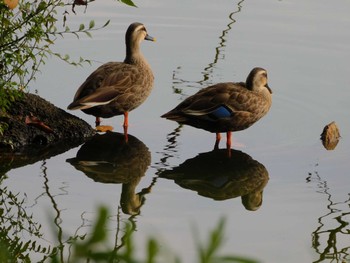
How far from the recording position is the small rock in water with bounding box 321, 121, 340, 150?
8.35 metres

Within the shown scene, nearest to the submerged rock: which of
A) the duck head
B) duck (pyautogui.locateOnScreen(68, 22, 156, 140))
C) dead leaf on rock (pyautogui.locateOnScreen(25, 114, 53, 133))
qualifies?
dead leaf on rock (pyautogui.locateOnScreen(25, 114, 53, 133))

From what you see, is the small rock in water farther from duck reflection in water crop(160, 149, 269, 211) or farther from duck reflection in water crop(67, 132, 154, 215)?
duck reflection in water crop(67, 132, 154, 215)

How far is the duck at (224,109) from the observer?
27.8 feet

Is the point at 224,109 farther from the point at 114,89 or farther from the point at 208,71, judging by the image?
the point at 208,71

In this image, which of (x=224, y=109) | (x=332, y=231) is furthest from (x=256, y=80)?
(x=332, y=231)

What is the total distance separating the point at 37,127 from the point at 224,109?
1857 millimetres

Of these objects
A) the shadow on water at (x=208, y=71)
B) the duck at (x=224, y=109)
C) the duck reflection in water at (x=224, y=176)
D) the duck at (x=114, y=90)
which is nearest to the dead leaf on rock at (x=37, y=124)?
the duck at (x=114, y=90)

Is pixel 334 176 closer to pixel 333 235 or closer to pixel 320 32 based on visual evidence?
pixel 333 235

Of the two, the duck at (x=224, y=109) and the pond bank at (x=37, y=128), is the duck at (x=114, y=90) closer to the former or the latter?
the pond bank at (x=37, y=128)

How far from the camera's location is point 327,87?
10.0m

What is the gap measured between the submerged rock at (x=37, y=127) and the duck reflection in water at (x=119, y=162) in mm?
188

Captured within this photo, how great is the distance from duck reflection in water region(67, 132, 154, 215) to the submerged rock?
19cm

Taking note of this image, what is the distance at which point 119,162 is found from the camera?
7727 mm

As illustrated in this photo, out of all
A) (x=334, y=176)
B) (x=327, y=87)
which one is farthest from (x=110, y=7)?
(x=334, y=176)
